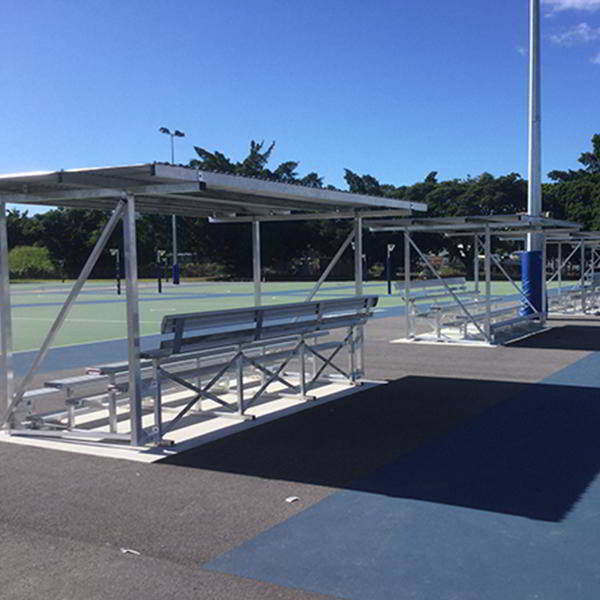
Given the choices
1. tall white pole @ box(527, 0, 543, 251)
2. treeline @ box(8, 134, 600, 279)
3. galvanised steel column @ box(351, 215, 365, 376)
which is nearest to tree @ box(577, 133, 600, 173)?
treeline @ box(8, 134, 600, 279)

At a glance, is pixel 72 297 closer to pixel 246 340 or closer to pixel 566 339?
pixel 246 340

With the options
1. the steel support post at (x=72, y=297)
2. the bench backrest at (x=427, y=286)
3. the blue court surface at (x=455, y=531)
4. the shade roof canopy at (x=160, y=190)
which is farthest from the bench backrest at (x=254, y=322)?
the bench backrest at (x=427, y=286)

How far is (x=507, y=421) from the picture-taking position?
24.3 feet

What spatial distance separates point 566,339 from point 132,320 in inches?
402

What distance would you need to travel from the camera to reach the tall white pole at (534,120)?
1839cm

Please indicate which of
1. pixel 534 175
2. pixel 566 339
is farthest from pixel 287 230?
pixel 566 339

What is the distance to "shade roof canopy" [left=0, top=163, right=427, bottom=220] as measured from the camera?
6038 mm

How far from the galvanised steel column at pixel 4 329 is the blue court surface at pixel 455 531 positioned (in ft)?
12.3

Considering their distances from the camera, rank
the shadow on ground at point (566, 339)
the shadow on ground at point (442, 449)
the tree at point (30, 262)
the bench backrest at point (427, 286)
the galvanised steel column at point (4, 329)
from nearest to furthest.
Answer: the shadow on ground at point (442, 449) < the galvanised steel column at point (4, 329) < the shadow on ground at point (566, 339) < the bench backrest at point (427, 286) < the tree at point (30, 262)

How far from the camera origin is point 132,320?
258 inches

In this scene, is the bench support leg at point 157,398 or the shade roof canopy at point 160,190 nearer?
the shade roof canopy at point 160,190

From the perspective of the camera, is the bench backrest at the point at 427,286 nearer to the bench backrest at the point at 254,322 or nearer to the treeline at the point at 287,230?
the bench backrest at the point at 254,322

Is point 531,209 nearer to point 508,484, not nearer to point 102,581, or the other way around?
point 508,484

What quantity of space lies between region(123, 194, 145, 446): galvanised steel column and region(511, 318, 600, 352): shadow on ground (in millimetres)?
8414
